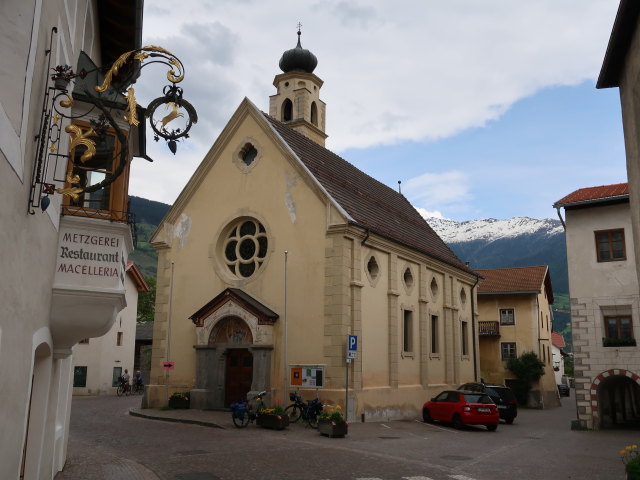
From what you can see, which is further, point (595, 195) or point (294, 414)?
point (595, 195)

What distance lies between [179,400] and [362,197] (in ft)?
39.5

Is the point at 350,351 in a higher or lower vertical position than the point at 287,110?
lower

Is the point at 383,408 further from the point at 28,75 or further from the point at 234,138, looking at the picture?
the point at 28,75

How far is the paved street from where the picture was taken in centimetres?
1216

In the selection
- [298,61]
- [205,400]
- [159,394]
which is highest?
[298,61]

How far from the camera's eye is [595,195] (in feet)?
79.9

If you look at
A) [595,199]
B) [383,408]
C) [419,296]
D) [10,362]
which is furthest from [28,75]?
[419,296]

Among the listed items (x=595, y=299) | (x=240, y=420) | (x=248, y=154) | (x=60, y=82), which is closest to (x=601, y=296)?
(x=595, y=299)

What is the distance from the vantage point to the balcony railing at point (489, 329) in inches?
1674

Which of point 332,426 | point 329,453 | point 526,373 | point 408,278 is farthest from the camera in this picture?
point 526,373

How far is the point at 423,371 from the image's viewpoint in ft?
91.7

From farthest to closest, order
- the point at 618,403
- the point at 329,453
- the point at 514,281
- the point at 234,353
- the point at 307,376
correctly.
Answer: the point at 514,281, the point at 618,403, the point at 234,353, the point at 307,376, the point at 329,453

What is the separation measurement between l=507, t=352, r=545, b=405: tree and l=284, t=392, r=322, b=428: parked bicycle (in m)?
24.0

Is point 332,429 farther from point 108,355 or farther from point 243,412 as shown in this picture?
point 108,355
